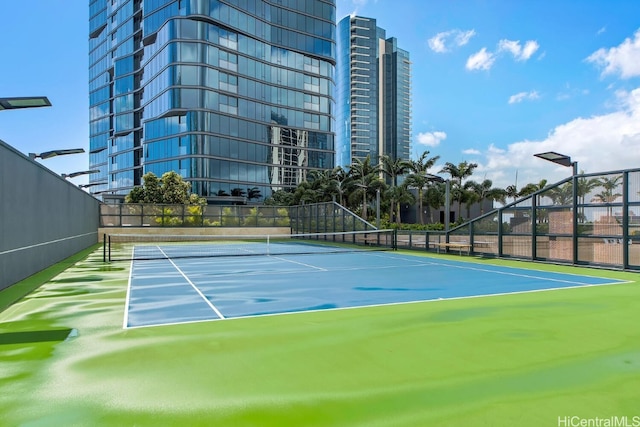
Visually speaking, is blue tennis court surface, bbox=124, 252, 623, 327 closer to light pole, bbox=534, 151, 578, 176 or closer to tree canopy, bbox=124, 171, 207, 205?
light pole, bbox=534, 151, 578, 176

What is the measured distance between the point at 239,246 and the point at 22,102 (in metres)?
18.5

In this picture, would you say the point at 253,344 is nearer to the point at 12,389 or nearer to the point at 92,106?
the point at 12,389

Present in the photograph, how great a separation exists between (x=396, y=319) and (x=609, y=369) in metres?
3.00

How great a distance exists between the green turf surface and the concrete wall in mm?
2915

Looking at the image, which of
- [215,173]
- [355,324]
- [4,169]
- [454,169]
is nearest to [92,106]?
[215,173]

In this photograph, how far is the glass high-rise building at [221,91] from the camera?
52.9 meters

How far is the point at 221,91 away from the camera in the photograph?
54.4 m

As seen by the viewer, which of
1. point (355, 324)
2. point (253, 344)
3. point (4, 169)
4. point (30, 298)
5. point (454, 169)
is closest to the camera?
point (253, 344)

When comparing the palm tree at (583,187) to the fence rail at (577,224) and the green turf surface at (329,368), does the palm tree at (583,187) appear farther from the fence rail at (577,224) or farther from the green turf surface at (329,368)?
the green turf surface at (329,368)

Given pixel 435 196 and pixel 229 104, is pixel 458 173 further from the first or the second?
pixel 229 104

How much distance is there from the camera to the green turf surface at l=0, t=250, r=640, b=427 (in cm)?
373

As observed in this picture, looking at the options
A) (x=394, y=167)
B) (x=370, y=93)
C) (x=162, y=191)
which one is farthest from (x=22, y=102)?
(x=370, y=93)

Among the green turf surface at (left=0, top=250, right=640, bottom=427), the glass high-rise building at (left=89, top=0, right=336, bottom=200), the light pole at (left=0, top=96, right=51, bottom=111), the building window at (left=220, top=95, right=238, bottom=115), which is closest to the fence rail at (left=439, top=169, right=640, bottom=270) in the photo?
the green turf surface at (left=0, top=250, right=640, bottom=427)

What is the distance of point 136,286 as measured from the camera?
35.4 feet
